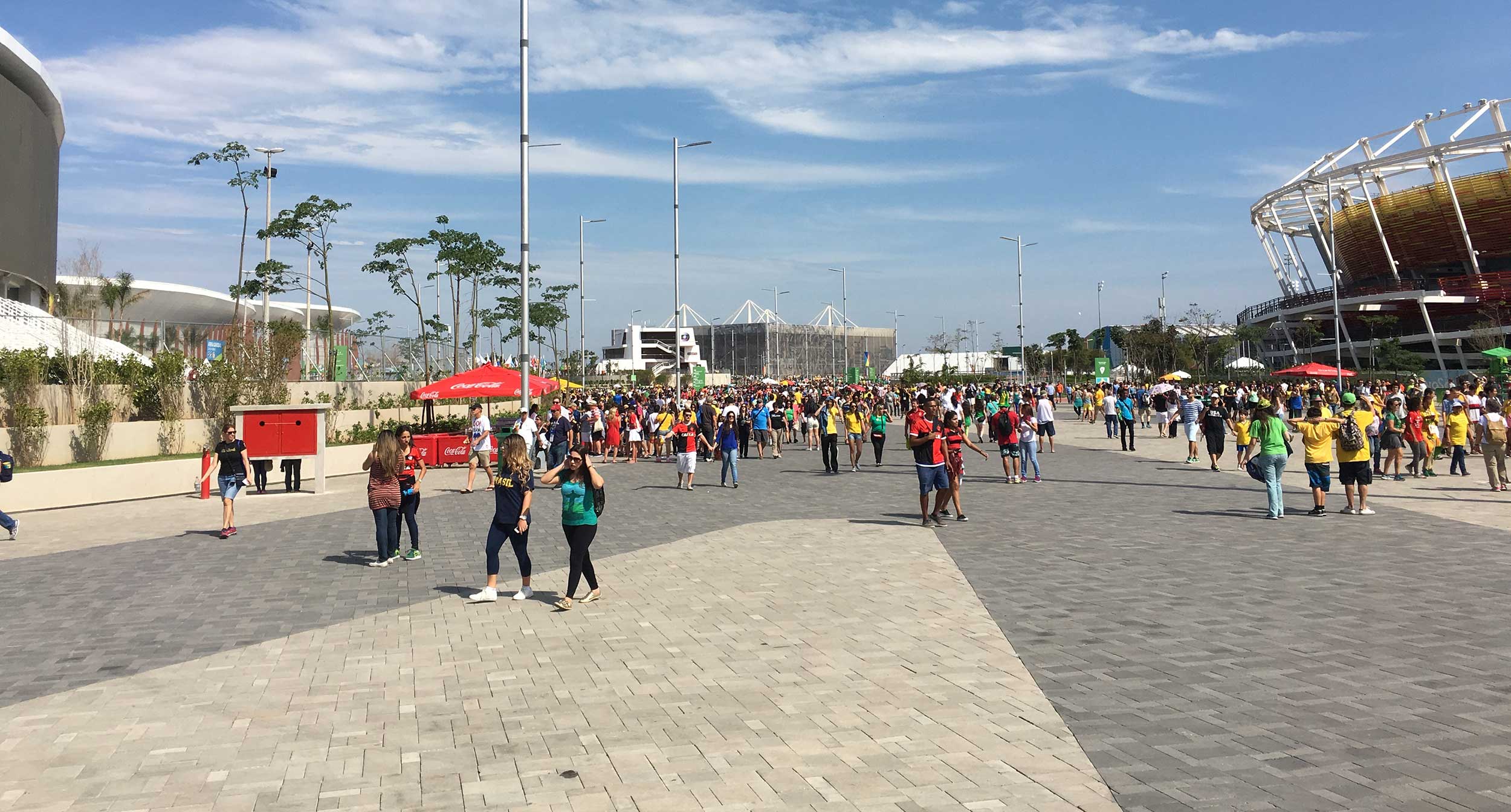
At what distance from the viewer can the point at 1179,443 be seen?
28922mm

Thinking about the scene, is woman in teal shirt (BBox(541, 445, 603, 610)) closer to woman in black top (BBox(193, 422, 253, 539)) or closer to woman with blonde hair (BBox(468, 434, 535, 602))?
woman with blonde hair (BBox(468, 434, 535, 602))

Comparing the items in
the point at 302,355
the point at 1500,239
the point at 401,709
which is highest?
the point at 1500,239

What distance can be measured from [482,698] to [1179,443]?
26570 millimetres

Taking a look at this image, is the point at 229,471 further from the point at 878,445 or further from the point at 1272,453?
the point at 878,445

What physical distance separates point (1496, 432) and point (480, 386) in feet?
65.2

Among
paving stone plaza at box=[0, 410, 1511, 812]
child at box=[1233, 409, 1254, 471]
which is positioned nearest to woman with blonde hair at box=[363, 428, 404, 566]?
paving stone plaza at box=[0, 410, 1511, 812]

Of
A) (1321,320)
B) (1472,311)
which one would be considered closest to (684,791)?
(1472,311)

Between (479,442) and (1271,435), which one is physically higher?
(1271,435)

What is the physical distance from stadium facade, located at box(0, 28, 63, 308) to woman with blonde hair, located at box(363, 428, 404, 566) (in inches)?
1466

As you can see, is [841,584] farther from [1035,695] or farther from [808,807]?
[808,807]

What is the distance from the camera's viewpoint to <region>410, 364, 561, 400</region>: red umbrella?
963 inches

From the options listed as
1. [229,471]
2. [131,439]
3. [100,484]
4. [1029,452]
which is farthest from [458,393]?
[1029,452]

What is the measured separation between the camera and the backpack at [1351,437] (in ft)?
42.4

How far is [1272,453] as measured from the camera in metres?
12.9
